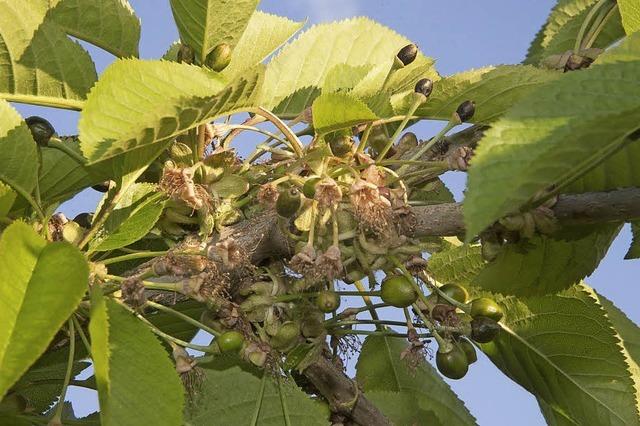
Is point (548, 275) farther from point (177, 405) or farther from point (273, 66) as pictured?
point (177, 405)

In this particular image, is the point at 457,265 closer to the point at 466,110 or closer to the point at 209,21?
the point at 466,110

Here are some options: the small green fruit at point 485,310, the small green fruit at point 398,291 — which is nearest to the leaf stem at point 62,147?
the small green fruit at point 398,291

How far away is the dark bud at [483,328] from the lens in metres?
2.04

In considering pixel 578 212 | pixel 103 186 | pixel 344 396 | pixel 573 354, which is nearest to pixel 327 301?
pixel 344 396

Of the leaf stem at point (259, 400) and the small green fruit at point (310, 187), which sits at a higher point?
the small green fruit at point (310, 187)

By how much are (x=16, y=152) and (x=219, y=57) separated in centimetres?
46

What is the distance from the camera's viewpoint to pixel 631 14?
69.5 inches

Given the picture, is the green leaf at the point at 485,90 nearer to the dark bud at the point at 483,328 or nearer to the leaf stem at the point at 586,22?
the leaf stem at the point at 586,22

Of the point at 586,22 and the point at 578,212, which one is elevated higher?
the point at 586,22

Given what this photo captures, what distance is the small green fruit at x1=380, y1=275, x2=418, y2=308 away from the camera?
1963 millimetres

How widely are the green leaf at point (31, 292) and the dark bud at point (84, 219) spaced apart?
48cm

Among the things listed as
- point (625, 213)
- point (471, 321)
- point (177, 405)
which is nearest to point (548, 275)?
point (471, 321)

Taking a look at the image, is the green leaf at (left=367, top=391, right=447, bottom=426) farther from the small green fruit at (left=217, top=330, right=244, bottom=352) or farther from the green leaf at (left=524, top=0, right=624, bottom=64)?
the green leaf at (left=524, top=0, right=624, bottom=64)

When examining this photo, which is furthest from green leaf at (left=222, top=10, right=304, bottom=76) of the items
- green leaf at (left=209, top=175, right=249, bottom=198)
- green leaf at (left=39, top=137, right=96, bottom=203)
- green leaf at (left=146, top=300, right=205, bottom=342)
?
green leaf at (left=146, top=300, right=205, bottom=342)
